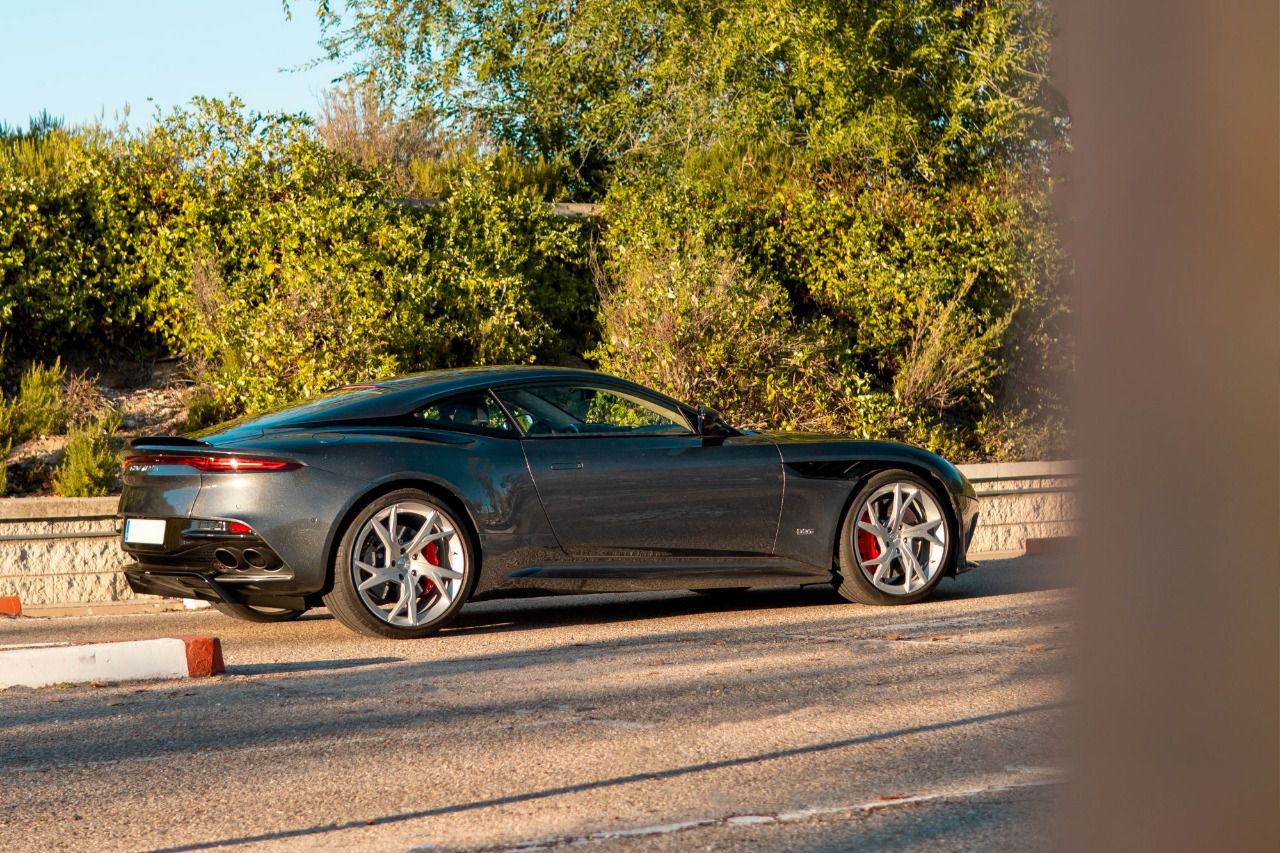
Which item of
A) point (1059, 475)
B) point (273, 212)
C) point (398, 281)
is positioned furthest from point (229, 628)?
point (1059, 475)

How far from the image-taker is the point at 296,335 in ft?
39.3

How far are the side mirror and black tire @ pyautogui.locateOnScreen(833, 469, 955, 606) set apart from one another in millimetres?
864

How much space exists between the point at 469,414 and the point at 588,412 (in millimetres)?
683

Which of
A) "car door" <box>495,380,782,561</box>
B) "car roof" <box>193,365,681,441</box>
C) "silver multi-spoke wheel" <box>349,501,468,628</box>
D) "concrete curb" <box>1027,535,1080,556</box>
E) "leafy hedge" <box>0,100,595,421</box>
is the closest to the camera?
"concrete curb" <box>1027,535,1080,556</box>

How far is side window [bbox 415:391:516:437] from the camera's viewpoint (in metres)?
7.95

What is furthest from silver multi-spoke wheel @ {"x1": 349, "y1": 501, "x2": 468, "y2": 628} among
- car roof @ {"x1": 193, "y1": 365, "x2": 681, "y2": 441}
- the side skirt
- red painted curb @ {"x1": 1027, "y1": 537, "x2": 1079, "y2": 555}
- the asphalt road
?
red painted curb @ {"x1": 1027, "y1": 537, "x2": 1079, "y2": 555}

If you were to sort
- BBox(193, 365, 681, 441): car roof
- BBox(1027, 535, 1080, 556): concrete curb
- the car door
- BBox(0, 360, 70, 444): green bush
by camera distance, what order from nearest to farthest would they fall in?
1. BBox(1027, 535, 1080, 556): concrete curb
2. BBox(193, 365, 681, 441): car roof
3. the car door
4. BBox(0, 360, 70, 444): green bush

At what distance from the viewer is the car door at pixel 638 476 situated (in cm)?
799

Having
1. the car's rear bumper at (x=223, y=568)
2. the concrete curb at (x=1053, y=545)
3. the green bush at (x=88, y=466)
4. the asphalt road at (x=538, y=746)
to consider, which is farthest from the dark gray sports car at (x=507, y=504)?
the concrete curb at (x=1053, y=545)

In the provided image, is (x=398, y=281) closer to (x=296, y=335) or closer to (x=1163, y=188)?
(x=296, y=335)

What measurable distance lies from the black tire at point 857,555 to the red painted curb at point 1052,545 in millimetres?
7591

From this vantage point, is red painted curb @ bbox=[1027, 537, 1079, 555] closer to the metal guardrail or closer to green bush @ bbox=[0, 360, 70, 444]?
the metal guardrail

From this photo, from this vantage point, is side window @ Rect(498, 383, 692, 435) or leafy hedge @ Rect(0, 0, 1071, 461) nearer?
side window @ Rect(498, 383, 692, 435)

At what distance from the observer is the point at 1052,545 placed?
0.93 m
